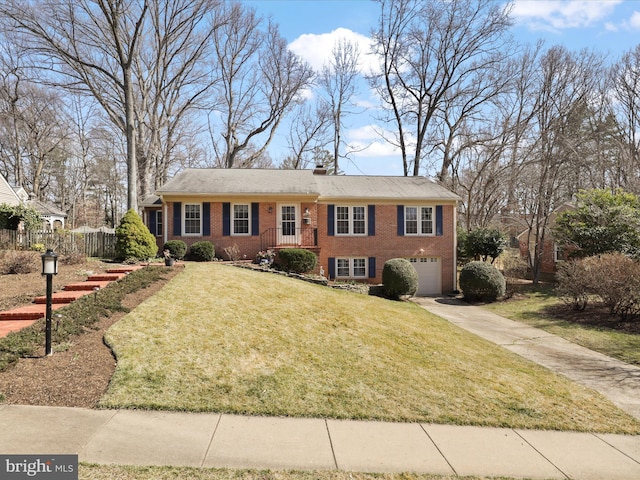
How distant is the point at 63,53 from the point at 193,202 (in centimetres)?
965

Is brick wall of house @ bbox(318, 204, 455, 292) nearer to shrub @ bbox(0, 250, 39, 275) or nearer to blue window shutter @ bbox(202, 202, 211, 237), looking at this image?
blue window shutter @ bbox(202, 202, 211, 237)

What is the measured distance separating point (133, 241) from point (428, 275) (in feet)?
45.8

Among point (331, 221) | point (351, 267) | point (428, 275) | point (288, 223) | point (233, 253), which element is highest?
point (331, 221)

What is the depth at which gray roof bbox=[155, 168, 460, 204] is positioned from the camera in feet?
57.3

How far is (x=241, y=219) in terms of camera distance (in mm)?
17609

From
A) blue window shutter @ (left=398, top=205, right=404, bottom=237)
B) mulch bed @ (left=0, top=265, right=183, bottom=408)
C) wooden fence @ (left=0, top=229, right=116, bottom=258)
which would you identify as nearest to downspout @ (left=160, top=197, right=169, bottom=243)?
wooden fence @ (left=0, top=229, right=116, bottom=258)

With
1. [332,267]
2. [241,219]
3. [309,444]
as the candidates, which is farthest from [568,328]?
[241,219]

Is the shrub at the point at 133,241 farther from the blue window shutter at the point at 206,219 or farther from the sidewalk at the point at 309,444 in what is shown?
the sidewalk at the point at 309,444

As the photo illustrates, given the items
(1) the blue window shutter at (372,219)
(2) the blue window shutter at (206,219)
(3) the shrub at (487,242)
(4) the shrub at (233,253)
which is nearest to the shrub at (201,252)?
(4) the shrub at (233,253)

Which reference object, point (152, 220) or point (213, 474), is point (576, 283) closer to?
point (213, 474)

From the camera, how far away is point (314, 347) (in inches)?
268

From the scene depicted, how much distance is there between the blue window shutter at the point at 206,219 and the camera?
17.3m

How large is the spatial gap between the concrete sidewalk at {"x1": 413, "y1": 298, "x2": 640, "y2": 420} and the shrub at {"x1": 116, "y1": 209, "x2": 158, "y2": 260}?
11686 millimetres

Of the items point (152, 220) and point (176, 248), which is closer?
point (176, 248)
